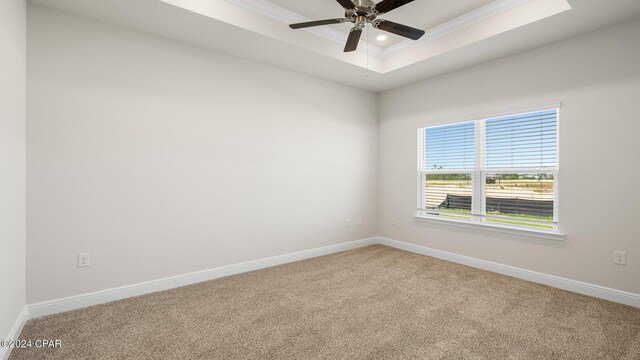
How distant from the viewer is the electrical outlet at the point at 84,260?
2623 millimetres

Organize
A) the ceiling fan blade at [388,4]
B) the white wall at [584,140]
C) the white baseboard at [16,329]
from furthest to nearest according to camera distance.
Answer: the white wall at [584,140] → the ceiling fan blade at [388,4] → the white baseboard at [16,329]

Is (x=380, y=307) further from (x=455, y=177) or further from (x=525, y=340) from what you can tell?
(x=455, y=177)

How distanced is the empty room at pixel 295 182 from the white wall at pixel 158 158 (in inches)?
0.7

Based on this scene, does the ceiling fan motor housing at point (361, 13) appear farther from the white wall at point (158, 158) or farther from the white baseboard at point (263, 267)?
the white baseboard at point (263, 267)

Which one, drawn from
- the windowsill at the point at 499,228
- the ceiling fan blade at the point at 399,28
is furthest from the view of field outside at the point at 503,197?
the ceiling fan blade at the point at 399,28

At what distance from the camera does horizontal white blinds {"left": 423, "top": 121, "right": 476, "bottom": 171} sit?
3.99 m

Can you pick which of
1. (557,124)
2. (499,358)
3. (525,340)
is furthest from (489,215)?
(499,358)

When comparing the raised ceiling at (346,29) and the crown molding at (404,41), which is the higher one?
the crown molding at (404,41)

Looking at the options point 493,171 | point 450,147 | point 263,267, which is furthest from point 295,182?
point 493,171

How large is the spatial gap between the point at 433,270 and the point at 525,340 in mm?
1537

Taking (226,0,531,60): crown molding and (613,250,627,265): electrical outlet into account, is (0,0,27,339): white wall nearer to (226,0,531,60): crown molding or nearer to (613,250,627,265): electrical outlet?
(226,0,531,60): crown molding

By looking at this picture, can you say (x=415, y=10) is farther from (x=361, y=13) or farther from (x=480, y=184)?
(x=480, y=184)

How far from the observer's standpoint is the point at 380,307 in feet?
8.70

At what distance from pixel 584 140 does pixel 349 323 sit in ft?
9.65
